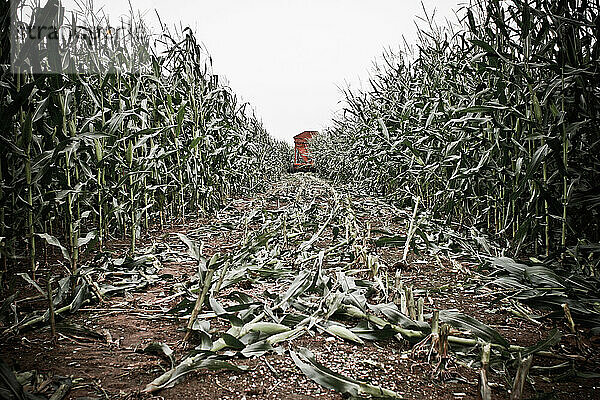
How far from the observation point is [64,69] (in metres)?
2.50

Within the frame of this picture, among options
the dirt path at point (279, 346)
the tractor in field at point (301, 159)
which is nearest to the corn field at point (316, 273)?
the dirt path at point (279, 346)

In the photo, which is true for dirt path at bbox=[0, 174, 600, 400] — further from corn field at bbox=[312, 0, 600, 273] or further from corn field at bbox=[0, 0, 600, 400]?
corn field at bbox=[312, 0, 600, 273]

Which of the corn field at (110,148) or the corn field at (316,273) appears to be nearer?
the corn field at (316,273)

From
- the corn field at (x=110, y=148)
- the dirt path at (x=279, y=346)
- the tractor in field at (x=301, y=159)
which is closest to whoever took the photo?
the dirt path at (x=279, y=346)

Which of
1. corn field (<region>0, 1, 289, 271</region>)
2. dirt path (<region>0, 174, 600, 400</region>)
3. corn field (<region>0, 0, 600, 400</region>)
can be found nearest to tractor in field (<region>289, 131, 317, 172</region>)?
corn field (<region>0, 1, 289, 271</region>)

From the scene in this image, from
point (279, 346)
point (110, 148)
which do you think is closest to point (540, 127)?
point (279, 346)

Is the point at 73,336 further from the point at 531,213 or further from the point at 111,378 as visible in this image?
the point at 531,213

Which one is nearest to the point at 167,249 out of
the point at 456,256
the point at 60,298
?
the point at 60,298

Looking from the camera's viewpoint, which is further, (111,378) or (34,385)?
(111,378)

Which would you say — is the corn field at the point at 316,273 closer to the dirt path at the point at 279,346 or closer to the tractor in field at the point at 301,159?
the dirt path at the point at 279,346

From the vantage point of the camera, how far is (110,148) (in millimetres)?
2963

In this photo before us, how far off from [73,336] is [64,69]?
5.78ft

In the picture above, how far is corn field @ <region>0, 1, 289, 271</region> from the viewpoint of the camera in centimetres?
196

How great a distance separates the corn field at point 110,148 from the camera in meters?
1.96
